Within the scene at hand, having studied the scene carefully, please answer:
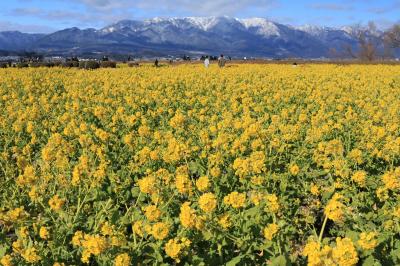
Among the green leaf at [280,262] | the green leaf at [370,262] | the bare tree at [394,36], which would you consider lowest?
the green leaf at [370,262]

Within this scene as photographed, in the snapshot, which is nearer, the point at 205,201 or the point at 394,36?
the point at 205,201

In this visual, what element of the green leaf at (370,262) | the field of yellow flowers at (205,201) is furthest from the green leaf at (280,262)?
the green leaf at (370,262)

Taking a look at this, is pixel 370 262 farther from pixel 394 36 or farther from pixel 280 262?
pixel 394 36

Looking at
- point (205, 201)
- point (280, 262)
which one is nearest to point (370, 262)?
point (280, 262)

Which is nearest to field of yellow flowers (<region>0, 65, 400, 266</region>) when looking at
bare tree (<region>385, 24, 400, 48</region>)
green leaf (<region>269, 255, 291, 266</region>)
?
green leaf (<region>269, 255, 291, 266</region>)

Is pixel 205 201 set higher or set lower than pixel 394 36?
lower

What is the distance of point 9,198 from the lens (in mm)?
6125

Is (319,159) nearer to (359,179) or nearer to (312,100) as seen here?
(359,179)

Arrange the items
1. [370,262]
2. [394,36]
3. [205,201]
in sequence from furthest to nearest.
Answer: [394,36]
[205,201]
[370,262]

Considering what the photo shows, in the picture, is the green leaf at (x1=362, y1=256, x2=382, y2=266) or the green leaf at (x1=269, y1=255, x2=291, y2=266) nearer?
the green leaf at (x1=269, y1=255, x2=291, y2=266)

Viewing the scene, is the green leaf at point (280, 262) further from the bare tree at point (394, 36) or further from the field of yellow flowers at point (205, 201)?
the bare tree at point (394, 36)

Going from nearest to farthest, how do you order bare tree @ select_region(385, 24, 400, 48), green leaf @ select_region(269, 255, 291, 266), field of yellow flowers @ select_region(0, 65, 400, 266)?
green leaf @ select_region(269, 255, 291, 266), field of yellow flowers @ select_region(0, 65, 400, 266), bare tree @ select_region(385, 24, 400, 48)

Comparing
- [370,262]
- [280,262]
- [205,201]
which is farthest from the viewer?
[205,201]

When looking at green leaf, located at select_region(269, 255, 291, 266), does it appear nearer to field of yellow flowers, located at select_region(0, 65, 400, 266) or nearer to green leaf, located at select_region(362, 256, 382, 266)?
field of yellow flowers, located at select_region(0, 65, 400, 266)
